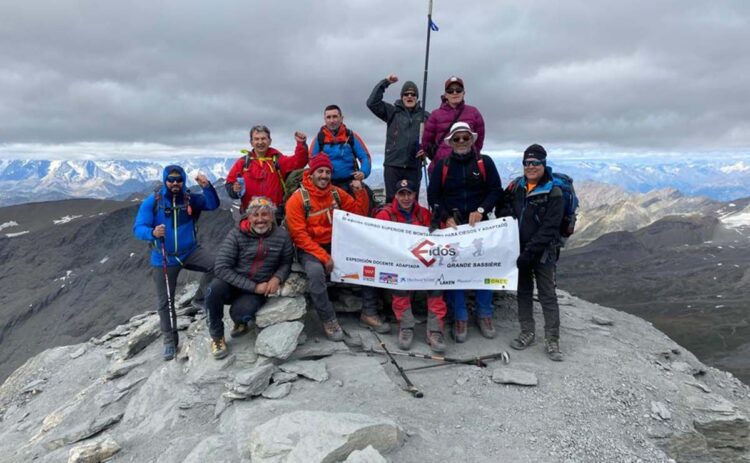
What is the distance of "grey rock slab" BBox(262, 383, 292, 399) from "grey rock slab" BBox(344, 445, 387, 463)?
2827 mm

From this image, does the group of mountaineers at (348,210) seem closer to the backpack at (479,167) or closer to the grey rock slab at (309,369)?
the backpack at (479,167)

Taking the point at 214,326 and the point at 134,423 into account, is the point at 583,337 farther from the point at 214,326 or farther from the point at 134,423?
the point at 134,423

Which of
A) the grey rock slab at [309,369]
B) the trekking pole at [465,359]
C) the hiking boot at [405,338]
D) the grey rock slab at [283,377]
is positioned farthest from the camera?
the hiking boot at [405,338]

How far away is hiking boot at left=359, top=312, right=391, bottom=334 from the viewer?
35.0ft

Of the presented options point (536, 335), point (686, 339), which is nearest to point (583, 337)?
point (536, 335)

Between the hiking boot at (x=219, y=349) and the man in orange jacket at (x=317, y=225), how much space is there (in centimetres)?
222

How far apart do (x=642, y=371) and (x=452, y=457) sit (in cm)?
612

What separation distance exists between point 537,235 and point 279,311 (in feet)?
19.8

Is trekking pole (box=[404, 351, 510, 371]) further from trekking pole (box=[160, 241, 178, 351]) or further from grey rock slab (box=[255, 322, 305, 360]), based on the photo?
trekking pole (box=[160, 241, 178, 351])

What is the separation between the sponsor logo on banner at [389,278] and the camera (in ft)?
34.3

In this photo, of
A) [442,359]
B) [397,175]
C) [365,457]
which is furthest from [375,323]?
[365,457]

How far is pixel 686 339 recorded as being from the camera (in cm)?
12206

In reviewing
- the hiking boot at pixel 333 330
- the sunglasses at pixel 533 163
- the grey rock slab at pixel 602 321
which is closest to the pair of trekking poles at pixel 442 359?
the hiking boot at pixel 333 330

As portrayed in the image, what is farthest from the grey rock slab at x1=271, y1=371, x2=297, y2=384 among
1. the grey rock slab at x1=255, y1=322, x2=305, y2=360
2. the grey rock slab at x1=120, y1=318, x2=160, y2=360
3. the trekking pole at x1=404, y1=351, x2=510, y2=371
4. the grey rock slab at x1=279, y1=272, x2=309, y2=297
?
the grey rock slab at x1=120, y1=318, x2=160, y2=360
